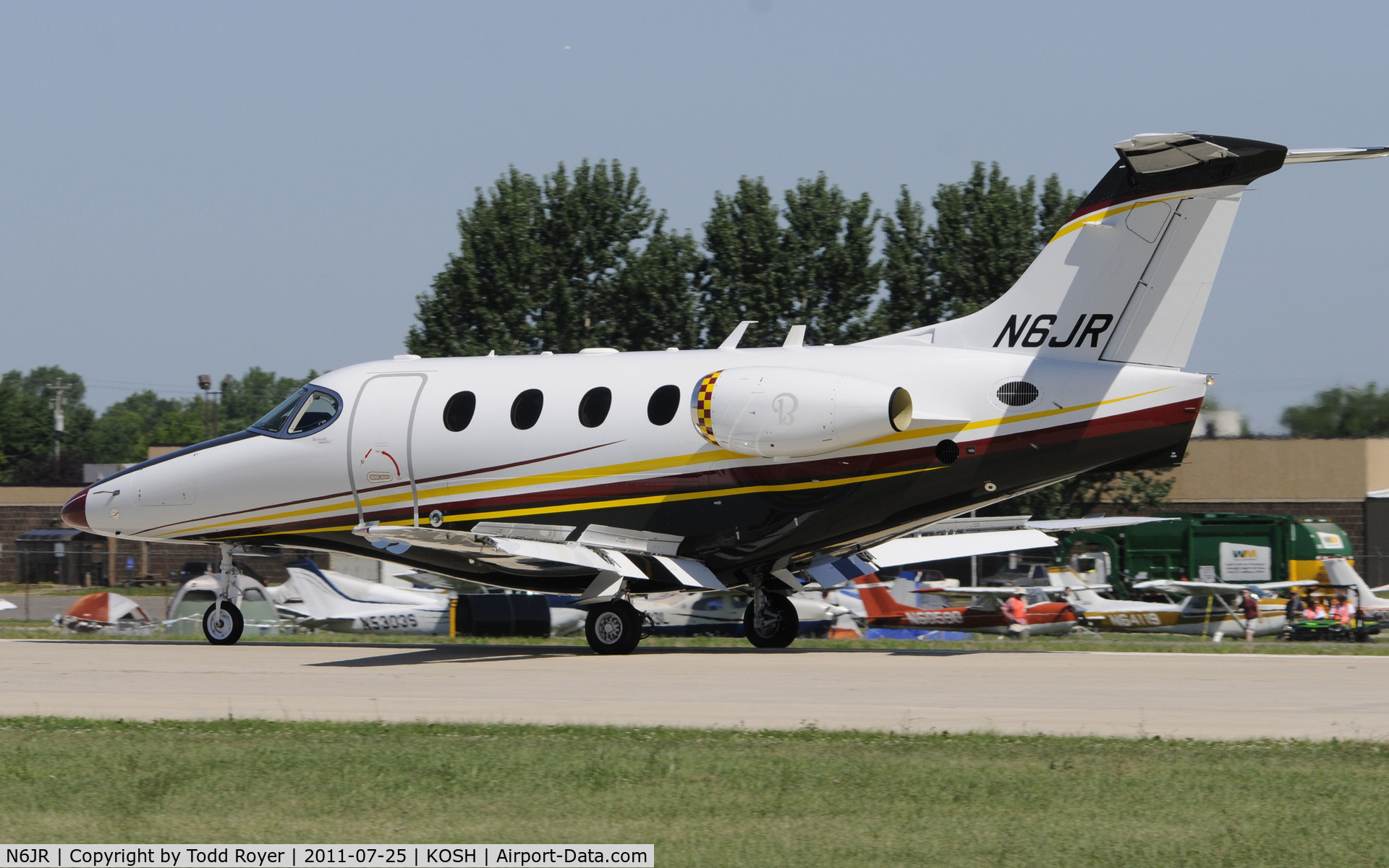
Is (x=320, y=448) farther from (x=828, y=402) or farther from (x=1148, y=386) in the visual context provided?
(x=1148, y=386)

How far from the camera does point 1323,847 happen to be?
770cm

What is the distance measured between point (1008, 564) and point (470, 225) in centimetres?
2207

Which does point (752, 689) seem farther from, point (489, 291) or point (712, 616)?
point (489, 291)

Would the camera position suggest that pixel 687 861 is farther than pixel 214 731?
No

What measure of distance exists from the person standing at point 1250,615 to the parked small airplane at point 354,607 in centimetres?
1535

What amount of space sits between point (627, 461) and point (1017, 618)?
11.5 m

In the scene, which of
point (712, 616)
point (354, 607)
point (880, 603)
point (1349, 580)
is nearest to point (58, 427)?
point (354, 607)

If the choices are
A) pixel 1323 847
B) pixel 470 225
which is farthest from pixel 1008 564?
pixel 1323 847

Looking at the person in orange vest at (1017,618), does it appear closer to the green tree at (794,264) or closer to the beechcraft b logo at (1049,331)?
the beechcraft b logo at (1049,331)

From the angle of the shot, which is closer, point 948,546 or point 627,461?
point 627,461

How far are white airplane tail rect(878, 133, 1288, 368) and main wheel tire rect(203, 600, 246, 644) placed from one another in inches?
465

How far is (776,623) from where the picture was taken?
21375 mm

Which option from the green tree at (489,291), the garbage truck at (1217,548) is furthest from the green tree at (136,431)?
the garbage truck at (1217,548)

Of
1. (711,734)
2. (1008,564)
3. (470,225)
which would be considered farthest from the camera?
(470,225)
